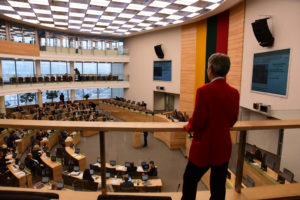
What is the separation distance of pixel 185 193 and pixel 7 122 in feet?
4.85

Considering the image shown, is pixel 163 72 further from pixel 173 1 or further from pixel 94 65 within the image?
pixel 94 65

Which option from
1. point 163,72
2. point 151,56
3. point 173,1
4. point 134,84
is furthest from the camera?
point 134,84

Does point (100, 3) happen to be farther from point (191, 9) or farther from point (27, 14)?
point (27, 14)

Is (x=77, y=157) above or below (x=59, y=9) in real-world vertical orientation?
below

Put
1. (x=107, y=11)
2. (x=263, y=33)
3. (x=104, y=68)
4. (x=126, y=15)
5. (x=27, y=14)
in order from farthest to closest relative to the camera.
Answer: (x=104, y=68)
(x=27, y=14)
(x=126, y=15)
(x=107, y=11)
(x=263, y=33)

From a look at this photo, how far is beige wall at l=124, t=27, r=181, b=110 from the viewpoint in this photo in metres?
15.2

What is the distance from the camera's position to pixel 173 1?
1012cm

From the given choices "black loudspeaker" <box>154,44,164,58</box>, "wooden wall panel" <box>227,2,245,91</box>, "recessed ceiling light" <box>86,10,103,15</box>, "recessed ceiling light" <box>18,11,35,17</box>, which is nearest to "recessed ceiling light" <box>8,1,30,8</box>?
"recessed ceiling light" <box>18,11,35,17</box>

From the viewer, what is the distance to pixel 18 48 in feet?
44.4

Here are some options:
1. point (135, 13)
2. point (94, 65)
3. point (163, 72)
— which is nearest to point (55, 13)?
point (135, 13)

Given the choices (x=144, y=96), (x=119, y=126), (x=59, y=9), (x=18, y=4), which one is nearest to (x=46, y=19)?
(x=59, y=9)

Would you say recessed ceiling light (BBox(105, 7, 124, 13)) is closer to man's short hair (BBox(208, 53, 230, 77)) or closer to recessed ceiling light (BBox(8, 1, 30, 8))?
recessed ceiling light (BBox(8, 1, 30, 8))

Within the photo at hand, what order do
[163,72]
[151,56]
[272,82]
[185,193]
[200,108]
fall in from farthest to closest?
[151,56], [163,72], [272,82], [185,193], [200,108]

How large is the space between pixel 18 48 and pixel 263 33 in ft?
47.1
